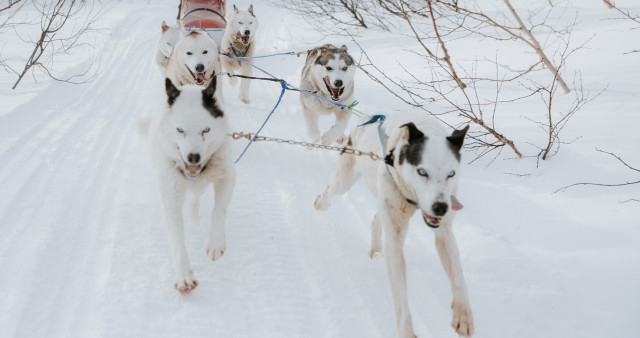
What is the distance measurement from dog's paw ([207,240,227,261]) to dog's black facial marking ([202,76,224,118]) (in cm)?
70

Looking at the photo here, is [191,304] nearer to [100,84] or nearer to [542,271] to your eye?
[542,271]

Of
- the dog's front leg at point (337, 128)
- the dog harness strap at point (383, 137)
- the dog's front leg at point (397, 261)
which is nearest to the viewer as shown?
the dog's front leg at point (397, 261)

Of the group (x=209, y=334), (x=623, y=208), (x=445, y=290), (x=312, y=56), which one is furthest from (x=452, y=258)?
(x=312, y=56)

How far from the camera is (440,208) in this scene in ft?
5.54

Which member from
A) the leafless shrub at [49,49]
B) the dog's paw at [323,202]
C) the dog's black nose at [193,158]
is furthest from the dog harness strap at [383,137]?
the leafless shrub at [49,49]

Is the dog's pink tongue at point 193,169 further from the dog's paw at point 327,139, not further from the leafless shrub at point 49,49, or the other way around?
the leafless shrub at point 49,49

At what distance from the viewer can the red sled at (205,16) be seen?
5.70 meters

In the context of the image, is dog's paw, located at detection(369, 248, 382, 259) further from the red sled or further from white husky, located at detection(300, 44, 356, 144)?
the red sled

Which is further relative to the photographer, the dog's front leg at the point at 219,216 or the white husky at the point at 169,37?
the white husky at the point at 169,37

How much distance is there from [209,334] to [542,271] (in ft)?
5.67

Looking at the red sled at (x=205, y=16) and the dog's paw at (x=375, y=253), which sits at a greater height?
the red sled at (x=205, y=16)

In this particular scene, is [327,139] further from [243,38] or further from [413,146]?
[413,146]

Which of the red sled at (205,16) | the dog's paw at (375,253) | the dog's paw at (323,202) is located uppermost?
the red sled at (205,16)

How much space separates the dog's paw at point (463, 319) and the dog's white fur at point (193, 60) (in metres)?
3.04
